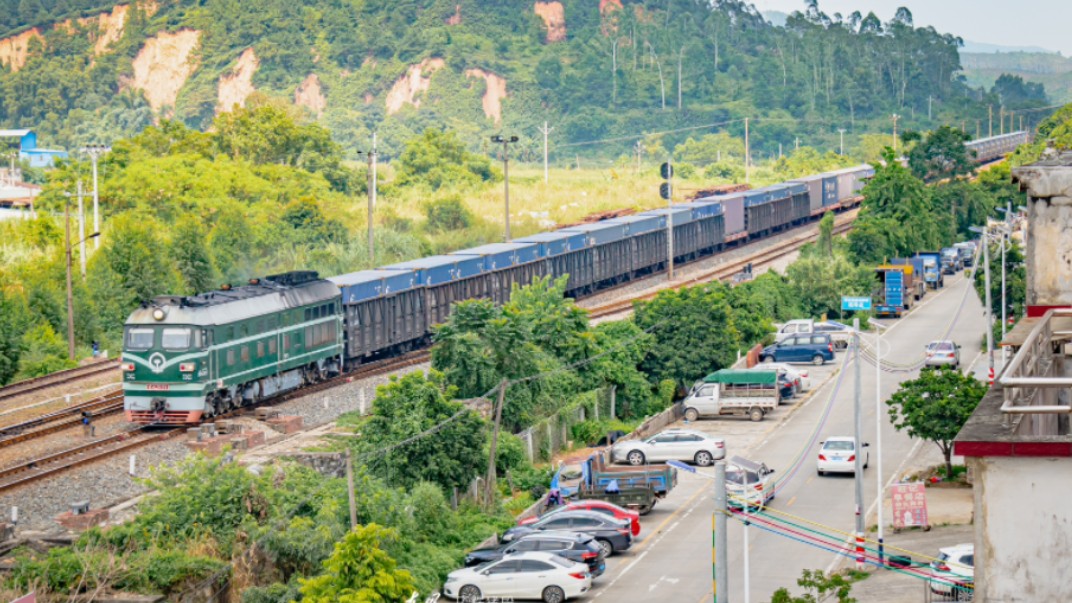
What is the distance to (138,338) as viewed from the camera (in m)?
38.3

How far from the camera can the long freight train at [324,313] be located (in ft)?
125

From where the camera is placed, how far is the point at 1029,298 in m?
24.1

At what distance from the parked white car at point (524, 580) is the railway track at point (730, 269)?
2489cm

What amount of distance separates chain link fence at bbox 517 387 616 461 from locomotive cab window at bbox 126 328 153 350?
9.76 meters

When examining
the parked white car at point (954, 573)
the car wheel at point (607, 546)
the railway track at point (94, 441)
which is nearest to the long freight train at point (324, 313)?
the railway track at point (94, 441)

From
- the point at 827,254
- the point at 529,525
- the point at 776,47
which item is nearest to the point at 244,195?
the point at 827,254

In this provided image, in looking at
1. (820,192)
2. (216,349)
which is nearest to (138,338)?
(216,349)

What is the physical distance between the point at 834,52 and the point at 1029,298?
168859 millimetres

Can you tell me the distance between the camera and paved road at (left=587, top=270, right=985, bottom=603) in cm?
2928

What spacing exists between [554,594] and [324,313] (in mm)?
19687

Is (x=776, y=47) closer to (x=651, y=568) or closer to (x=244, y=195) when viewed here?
(x=244, y=195)

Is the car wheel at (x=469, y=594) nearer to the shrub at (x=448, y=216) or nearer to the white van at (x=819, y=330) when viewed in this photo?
the white van at (x=819, y=330)

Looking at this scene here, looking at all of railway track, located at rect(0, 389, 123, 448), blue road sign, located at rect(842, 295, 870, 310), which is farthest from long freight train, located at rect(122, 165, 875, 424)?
blue road sign, located at rect(842, 295, 870, 310)

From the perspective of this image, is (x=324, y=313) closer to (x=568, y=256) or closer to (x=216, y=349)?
(x=216, y=349)
